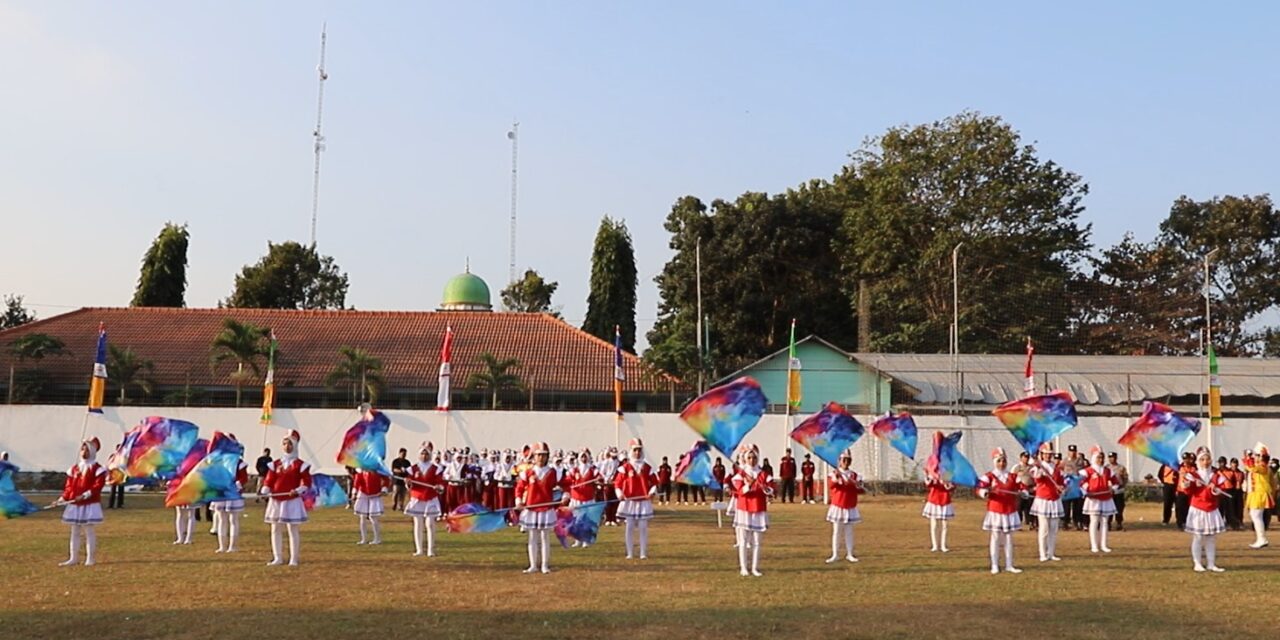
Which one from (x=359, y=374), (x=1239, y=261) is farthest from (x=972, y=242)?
(x=359, y=374)

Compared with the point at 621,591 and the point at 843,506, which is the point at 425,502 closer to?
the point at 621,591

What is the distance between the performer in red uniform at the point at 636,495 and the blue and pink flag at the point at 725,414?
8.75 ft

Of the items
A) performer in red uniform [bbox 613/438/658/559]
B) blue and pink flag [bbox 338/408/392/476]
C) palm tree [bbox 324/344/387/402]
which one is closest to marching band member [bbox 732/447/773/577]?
performer in red uniform [bbox 613/438/658/559]

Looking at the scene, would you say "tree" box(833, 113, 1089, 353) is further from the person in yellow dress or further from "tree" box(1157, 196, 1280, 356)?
the person in yellow dress

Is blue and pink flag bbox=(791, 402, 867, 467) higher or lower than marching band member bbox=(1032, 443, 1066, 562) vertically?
higher

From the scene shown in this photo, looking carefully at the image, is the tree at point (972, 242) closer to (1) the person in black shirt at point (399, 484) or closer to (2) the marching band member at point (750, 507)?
(1) the person in black shirt at point (399, 484)

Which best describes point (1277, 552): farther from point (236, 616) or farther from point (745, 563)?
point (236, 616)

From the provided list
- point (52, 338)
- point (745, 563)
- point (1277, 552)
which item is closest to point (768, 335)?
point (52, 338)

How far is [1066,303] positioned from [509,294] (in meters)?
37.3

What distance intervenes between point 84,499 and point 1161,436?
17035 mm

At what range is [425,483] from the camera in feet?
64.4

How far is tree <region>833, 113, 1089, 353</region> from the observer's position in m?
48.8

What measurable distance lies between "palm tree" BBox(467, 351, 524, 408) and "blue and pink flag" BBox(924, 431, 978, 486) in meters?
24.1

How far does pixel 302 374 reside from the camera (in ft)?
150
